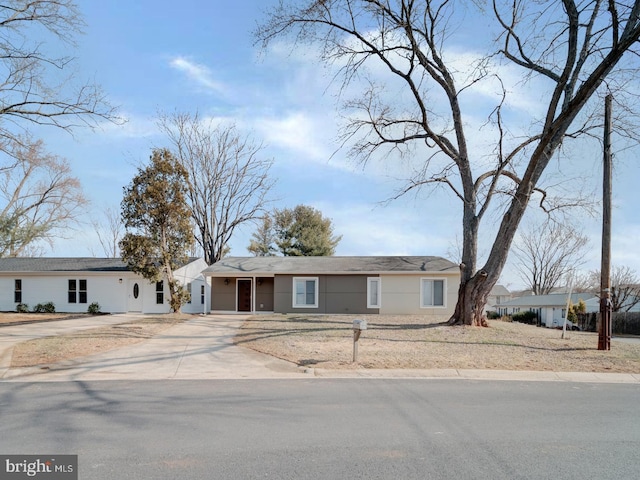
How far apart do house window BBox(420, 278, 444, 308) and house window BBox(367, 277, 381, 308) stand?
90.7 inches

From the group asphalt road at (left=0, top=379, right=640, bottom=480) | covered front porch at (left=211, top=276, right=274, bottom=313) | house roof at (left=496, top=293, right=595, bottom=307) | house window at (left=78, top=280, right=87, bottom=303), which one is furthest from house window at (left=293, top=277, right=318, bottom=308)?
house roof at (left=496, top=293, right=595, bottom=307)

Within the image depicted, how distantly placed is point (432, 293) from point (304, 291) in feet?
22.4

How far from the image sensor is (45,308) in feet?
89.8

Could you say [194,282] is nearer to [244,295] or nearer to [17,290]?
[244,295]

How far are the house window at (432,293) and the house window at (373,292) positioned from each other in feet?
7.56

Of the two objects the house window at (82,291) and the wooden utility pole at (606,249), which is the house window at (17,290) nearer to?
the house window at (82,291)

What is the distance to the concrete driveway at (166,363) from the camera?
10.1 meters

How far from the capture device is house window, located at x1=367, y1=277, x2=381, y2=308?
25448 mm

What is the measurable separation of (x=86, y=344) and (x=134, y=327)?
4.23m

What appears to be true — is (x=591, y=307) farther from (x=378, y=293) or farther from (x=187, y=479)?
(x=187, y=479)

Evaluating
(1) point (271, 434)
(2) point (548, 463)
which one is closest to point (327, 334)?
(1) point (271, 434)

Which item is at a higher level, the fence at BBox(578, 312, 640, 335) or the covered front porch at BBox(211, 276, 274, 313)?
the covered front porch at BBox(211, 276, 274, 313)

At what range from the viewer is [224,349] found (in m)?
13.4

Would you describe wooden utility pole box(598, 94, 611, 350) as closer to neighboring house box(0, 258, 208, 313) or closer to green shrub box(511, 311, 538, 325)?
neighboring house box(0, 258, 208, 313)
